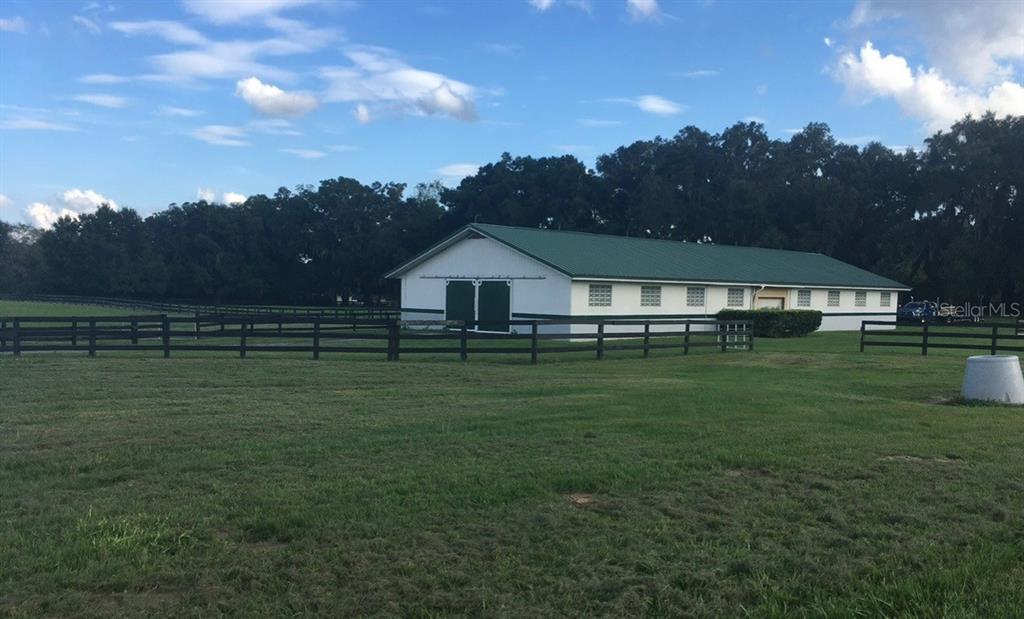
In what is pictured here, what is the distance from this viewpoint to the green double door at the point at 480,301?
32.3 meters

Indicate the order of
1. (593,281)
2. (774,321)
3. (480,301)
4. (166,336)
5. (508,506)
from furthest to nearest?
1. (480,301)
2. (774,321)
3. (593,281)
4. (166,336)
5. (508,506)

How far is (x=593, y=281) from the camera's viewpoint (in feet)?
99.5

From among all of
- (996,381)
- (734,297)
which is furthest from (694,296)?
(996,381)

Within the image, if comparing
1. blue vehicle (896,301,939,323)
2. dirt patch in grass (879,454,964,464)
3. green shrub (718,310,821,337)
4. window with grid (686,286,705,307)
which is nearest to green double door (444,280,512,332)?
window with grid (686,286,705,307)

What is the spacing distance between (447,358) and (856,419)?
11.1 metres

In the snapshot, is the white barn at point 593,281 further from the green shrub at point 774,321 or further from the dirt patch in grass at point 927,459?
the dirt patch in grass at point 927,459

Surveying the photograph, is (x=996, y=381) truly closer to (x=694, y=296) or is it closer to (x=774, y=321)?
(x=774, y=321)

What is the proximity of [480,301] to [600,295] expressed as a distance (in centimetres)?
523

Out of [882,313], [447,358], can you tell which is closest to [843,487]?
[447,358]

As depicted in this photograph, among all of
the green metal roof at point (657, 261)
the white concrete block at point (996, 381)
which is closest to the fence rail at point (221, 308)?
the green metal roof at point (657, 261)

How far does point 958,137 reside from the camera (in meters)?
56.8

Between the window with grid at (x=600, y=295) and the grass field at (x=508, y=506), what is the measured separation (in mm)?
18977

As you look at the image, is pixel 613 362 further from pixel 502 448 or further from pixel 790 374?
pixel 502 448

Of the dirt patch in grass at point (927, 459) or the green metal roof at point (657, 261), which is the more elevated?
the green metal roof at point (657, 261)
